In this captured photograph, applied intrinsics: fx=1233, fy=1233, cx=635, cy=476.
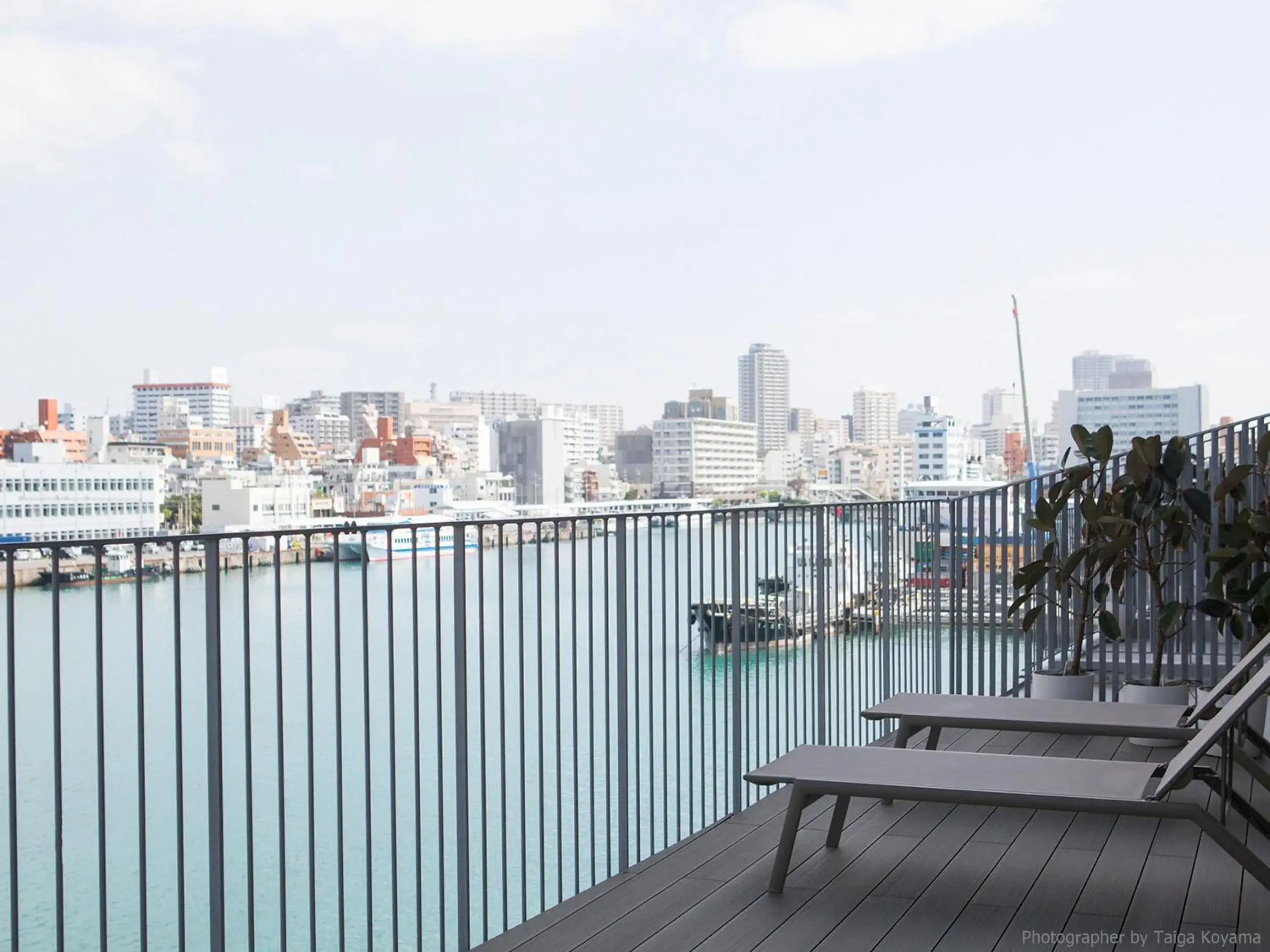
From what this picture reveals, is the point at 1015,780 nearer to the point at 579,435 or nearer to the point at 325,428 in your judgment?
the point at 579,435

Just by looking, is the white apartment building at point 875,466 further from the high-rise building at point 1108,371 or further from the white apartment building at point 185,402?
the white apartment building at point 185,402

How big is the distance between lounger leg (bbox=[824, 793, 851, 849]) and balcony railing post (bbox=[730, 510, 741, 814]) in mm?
598

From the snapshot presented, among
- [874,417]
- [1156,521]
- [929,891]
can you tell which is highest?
[874,417]

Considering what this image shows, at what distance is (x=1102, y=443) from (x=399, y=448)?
79.0 m

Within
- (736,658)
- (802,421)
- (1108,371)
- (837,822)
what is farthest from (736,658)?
(802,421)

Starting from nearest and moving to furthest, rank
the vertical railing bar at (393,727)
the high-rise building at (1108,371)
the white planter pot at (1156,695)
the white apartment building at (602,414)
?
the vertical railing bar at (393,727) < the white planter pot at (1156,695) < the high-rise building at (1108,371) < the white apartment building at (602,414)

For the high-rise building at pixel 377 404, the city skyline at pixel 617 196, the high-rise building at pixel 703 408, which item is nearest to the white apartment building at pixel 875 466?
the high-rise building at pixel 703 408

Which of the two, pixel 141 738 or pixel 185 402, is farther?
pixel 185 402

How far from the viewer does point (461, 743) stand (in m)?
3.11

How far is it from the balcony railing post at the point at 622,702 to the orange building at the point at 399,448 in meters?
77.9

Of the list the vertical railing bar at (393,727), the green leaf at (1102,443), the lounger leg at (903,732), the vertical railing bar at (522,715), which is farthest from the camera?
the green leaf at (1102,443)

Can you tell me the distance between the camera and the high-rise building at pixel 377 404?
92.9m

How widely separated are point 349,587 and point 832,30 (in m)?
58.7

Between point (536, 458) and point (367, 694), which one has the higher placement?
point (536, 458)
